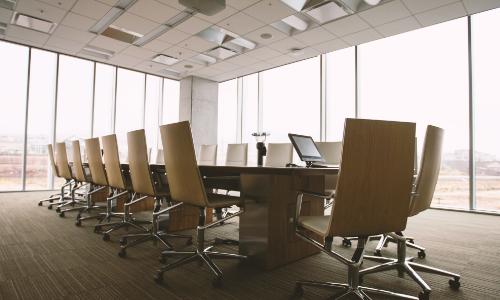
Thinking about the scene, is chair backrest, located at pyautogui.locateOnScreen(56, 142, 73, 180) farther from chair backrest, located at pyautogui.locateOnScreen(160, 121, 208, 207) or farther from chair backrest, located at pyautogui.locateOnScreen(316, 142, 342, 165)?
chair backrest, located at pyautogui.locateOnScreen(316, 142, 342, 165)

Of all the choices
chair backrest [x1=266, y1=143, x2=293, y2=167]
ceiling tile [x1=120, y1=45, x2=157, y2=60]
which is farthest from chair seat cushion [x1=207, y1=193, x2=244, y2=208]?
ceiling tile [x1=120, y1=45, x2=157, y2=60]

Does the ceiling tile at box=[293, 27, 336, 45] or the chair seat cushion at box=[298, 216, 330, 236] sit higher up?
the ceiling tile at box=[293, 27, 336, 45]

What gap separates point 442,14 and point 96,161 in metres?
5.61

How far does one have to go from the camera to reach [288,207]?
93.4 inches

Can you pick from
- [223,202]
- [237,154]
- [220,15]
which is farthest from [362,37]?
[223,202]

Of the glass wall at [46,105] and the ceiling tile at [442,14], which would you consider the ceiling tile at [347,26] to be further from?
the glass wall at [46,105]

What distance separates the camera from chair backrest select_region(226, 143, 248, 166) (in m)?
4.71

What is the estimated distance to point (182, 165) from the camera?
2023 millimetres

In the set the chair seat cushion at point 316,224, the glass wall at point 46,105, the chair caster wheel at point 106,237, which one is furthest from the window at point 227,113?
the chair seat cushion at point 316,224

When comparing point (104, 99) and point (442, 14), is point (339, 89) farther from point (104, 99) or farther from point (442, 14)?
point (104, 99)

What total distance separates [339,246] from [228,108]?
6.98m

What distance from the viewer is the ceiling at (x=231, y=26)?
4793 mm

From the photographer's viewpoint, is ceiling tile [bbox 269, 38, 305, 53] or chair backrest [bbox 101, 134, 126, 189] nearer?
chair backrest [bbox 101, 134, 126, 189]

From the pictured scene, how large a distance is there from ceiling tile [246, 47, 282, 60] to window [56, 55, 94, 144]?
4376 millimetres
